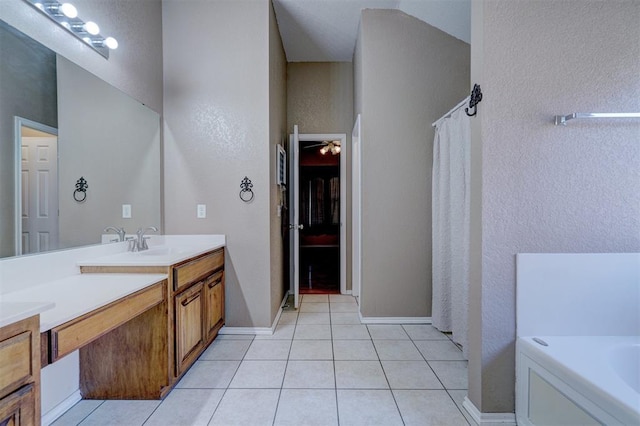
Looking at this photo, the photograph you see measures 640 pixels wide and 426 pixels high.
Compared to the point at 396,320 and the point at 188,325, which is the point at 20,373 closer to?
the point at 188,325

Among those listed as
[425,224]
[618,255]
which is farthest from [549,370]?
[425,224]

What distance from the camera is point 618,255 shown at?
5.07ft

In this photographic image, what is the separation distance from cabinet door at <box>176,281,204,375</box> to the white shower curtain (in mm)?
2035

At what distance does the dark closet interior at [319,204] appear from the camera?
6629mm

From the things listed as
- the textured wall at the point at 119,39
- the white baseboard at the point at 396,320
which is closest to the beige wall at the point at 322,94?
the textured wall at the point at 119,39

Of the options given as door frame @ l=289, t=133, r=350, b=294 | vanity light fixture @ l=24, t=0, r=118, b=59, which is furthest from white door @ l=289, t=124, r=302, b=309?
vanity light fixture @ l=24, t=0, r=118, b=59

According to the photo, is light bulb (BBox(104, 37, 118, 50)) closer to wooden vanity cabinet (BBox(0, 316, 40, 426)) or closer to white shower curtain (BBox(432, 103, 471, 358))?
wooden vanity cabinet (BBox(0, 316, 40, 426))

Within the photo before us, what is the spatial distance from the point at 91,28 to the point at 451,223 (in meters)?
2.92

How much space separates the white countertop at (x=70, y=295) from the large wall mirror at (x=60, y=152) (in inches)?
8.2

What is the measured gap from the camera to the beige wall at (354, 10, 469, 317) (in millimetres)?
2912

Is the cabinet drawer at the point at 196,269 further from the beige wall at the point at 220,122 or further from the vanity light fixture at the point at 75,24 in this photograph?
the vanity light fixture at the point at 75,24

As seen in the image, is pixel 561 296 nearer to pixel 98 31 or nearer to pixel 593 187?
pixel 593 187

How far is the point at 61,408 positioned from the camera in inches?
66.0

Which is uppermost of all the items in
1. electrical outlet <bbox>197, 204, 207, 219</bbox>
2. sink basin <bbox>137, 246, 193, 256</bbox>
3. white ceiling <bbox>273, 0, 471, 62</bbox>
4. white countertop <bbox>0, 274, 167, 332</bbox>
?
white ceiling <bbox>273, 0, 471, 62</bbox>
